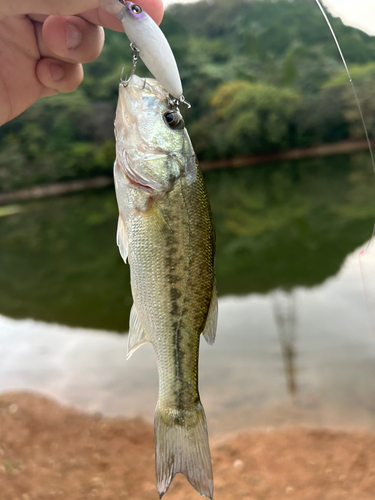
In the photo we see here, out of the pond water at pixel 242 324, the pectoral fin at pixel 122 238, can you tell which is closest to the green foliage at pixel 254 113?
the pond water at pixel 242 324

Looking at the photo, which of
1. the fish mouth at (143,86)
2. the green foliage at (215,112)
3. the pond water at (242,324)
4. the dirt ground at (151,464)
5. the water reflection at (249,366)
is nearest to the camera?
the fish mouth at (143,86)

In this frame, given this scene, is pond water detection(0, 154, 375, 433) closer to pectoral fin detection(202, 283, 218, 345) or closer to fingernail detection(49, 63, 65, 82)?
pectoral fin detection(202, 283, 218, 345)

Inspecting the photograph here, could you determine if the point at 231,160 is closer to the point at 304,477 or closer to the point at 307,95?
the point at 307,95

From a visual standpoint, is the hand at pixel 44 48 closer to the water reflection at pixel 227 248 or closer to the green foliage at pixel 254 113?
the water reflection at pixel 227 248

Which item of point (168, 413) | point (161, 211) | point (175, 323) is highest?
point (161, 211)

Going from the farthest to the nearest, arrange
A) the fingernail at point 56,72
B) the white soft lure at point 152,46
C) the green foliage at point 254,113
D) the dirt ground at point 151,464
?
the green foliage at point 254,113, the dirt ground at point 151,464, the fingernail at point 56,72, the white soft lure at point 152,46

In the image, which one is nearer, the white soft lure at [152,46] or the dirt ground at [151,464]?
the white soft lure at [152,46]

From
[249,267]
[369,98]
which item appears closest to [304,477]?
[249,267]
